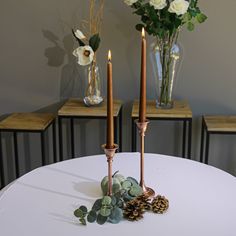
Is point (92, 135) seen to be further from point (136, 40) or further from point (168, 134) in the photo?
point (136, 40)

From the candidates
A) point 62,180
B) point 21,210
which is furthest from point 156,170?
point 21,210

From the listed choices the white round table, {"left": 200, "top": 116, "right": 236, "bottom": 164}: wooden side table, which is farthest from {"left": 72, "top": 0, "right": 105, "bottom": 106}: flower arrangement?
the white round table

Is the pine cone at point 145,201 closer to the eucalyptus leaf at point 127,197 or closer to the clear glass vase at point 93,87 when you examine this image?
the eucalyptus leaf at point 127,197

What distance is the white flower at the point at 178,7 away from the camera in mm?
1982

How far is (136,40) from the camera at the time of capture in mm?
2488

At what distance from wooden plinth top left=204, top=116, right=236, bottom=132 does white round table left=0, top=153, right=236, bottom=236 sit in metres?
0.81

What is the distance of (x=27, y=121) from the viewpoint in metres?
2.42

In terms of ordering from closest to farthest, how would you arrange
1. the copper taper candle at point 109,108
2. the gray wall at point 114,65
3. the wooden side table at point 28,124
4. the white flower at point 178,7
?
the copper taper candle at point 109,108
the white flower at point 178,7
the wooden side table at point 28,124
the gray wall at point 114,65

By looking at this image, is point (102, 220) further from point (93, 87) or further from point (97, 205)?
point (93, 87)

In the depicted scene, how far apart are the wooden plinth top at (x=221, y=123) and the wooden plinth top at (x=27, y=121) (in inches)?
37.7

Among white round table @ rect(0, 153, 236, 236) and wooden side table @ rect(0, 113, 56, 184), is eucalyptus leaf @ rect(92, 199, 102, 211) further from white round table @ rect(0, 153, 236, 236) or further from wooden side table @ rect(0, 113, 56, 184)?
wooden side table @ rect(0, 113, 56, 184)

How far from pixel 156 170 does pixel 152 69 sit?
1184mm

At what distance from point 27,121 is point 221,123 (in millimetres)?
1159

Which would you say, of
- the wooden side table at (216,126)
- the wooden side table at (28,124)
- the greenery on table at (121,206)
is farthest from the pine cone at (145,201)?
the wooden side table at (28,124)
